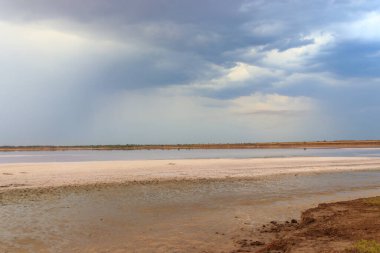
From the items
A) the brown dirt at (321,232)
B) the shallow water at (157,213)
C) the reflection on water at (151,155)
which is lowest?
the shallow water at (157,213)

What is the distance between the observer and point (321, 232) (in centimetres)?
1194

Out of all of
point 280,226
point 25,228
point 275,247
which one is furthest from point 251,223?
point 25,228

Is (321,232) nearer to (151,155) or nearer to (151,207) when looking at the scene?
(151,207)

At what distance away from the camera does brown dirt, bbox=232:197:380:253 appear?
10363 mm

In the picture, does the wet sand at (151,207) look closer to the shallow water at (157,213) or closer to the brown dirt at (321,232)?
the shallow water at (157,213)

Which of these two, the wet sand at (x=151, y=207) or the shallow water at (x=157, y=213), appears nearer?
the shallow water at (x=157, y=213)

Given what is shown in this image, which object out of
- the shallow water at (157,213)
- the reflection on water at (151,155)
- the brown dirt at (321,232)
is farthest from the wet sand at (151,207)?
the reflection on water at (151,155)

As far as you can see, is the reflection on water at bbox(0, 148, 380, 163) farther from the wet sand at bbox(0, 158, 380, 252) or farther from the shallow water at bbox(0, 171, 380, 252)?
the shallow water at bbox(0, 171, 380, 252)

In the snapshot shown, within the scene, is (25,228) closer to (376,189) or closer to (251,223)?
(251,223)

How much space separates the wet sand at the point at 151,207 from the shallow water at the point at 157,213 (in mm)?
35

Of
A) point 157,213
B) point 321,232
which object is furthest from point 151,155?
point 321,232

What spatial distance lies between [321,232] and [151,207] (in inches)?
A: 364

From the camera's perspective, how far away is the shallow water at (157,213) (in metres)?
12.6

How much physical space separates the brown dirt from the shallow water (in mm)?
955
